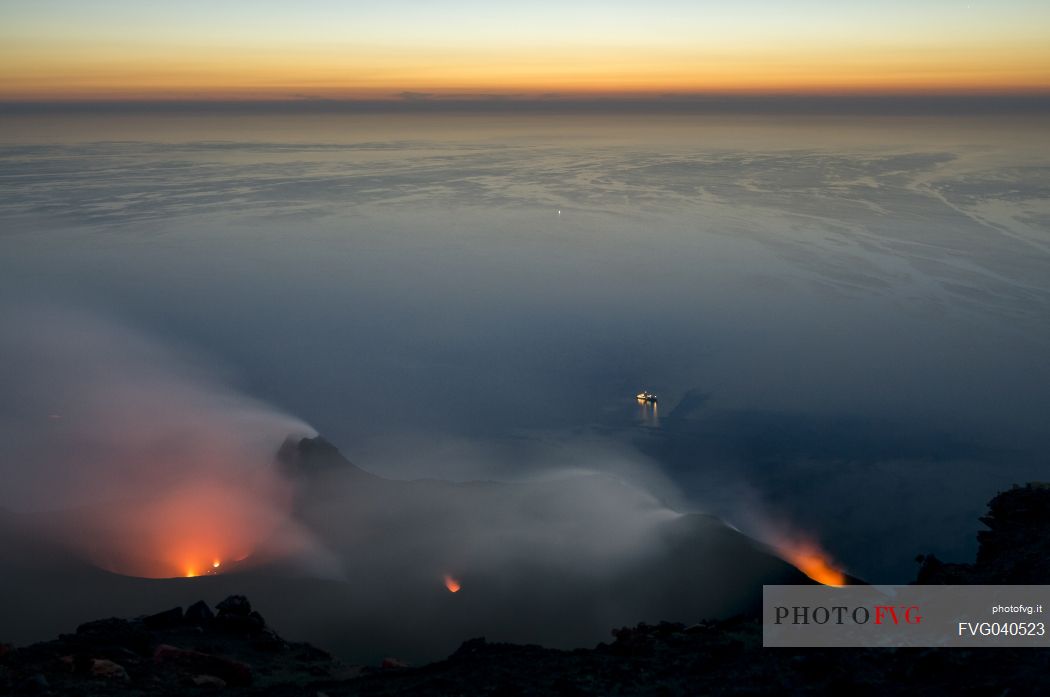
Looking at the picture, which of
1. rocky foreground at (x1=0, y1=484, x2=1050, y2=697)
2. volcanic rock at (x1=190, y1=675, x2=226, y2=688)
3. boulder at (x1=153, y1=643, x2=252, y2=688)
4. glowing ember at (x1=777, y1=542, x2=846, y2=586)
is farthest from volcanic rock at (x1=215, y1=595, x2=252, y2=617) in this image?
glowing ember at (x1=777, y1=542, x2=846, y2=586)

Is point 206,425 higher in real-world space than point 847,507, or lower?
higher

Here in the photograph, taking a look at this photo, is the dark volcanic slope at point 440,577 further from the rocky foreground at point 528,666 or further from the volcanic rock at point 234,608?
the rocky foreground at point 528,666

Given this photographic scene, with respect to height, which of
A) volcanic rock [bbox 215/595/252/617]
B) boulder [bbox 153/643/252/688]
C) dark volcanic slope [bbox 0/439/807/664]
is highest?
boulder [bbox 153/643/252/688]

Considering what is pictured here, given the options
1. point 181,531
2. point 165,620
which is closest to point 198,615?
point 165,620

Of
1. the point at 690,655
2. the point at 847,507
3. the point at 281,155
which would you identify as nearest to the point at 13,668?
the point at 690,655

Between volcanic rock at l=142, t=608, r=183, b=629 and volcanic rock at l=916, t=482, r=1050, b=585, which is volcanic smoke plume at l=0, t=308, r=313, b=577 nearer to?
volcanic rock at l=142, t=608, r=183, b=629

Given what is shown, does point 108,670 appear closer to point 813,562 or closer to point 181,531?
point 181,531

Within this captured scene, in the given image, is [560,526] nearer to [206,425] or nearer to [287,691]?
[287,691]
